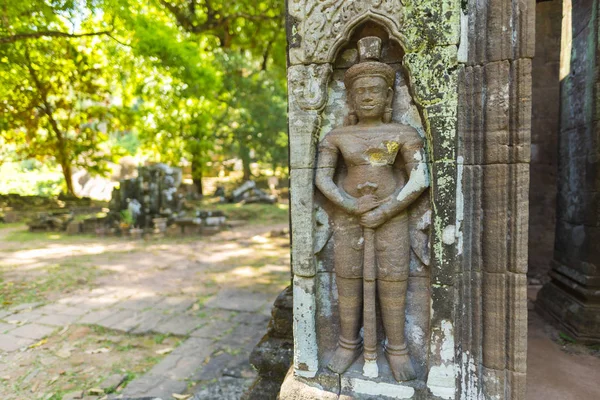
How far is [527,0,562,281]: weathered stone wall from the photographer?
5348 millimetres

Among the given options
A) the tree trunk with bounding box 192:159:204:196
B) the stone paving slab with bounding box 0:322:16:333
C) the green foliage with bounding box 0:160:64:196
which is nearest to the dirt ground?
the stone paving slab with bounding box 0:322:16:333

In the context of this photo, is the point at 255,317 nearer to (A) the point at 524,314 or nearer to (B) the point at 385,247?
(B) the point at 385,247

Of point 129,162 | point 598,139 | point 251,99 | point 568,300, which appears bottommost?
point 568,300

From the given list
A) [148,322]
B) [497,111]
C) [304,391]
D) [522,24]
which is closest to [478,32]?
[522,24]

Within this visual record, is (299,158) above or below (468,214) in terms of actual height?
above

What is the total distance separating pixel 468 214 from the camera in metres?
2.25

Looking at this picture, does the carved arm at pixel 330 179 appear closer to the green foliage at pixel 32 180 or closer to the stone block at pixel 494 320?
the stone block at pixel 494 320

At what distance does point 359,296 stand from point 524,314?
0.97 meters

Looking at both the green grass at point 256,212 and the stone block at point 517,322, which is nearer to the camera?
the stone block at point 517,322

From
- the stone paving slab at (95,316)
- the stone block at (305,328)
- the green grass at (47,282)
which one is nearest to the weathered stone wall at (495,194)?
the stone block at (305,328)

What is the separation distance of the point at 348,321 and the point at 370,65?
165 cm

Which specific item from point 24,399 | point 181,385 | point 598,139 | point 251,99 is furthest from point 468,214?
point 251,99

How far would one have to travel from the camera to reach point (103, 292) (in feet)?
19.2

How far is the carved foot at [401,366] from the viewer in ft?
7.58
